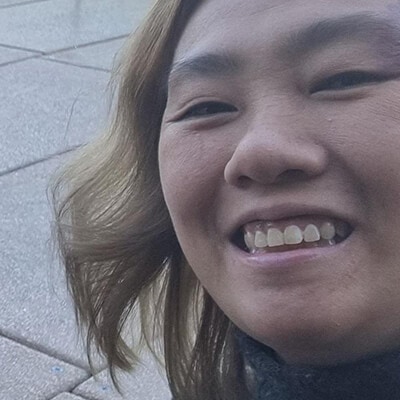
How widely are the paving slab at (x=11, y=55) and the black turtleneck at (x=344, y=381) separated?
553 cm

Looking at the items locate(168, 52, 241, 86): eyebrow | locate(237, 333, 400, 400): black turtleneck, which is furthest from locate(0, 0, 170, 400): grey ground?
locate(237, 333, 400, 400): black turtleneck

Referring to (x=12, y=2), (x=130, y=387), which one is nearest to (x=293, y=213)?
(x=130, y=387)

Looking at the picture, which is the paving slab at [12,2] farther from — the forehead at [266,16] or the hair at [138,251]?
the forehead at [266,16]

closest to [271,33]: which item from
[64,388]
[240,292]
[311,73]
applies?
[311,73]

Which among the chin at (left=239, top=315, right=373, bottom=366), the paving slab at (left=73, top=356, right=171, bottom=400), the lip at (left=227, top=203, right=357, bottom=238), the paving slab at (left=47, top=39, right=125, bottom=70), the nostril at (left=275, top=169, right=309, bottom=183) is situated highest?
the nostril at (left=275, top=169, right=309, bottom=183)

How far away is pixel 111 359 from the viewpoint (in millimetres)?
2385

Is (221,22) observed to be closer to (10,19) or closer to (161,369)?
(161,369)

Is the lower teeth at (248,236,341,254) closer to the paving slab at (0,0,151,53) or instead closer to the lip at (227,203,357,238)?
the lip at (227,203,357,238)

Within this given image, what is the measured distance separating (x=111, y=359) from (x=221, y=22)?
947 mm

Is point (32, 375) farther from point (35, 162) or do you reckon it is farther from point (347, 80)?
point (347, 80)

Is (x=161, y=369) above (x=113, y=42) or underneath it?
underneath

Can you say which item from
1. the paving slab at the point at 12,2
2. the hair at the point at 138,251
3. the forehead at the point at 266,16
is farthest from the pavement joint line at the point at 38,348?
the paving slab at the point at 12,2

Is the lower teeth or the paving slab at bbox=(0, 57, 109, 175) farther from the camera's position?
the paving slab at bbox=(0, 57, 109, 175)

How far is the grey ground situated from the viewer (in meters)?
3.39
